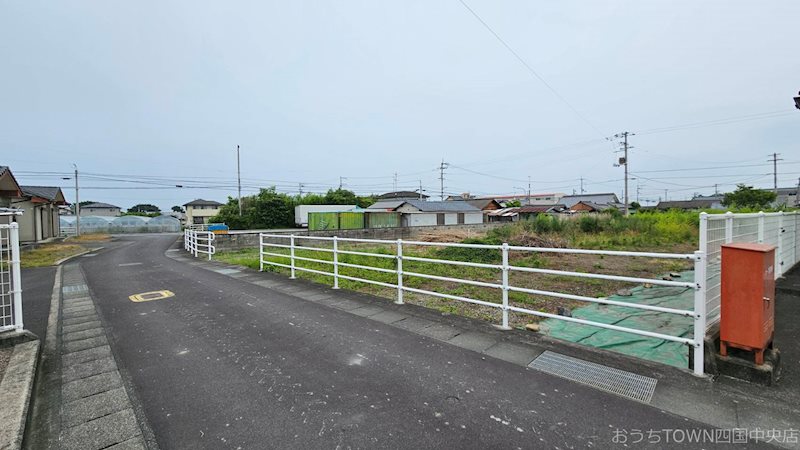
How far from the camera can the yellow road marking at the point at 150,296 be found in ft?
22.5

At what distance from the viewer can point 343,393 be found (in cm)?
308

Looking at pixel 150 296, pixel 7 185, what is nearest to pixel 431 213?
pixel 7 185

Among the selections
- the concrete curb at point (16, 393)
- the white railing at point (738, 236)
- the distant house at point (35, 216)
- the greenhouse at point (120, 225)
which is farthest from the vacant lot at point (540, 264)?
the greenhouse at point (120, 225)

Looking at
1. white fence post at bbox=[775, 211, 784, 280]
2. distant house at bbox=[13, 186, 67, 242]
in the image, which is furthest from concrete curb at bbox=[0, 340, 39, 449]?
distant house at bbox=[13, 186, 67, 242]

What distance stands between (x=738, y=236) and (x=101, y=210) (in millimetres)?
96770

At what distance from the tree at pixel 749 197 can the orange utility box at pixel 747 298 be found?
48452 mm

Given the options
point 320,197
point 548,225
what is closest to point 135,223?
point 320,197

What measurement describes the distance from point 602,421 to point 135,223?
57.2 metres

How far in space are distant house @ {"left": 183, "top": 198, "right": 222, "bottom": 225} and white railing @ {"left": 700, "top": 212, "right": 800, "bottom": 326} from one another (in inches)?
2895

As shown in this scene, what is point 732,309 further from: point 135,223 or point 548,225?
point 135,223

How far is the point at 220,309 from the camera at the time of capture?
19.5 feet

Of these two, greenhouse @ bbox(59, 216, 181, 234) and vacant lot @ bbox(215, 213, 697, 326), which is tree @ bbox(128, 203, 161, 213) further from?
vacant lot @ bbox(215, 213, 697, 326)

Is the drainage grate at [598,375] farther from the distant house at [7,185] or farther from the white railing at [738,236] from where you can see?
the distant house at [7,185]

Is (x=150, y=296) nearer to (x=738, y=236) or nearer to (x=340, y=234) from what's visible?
(x=738, y=236)
